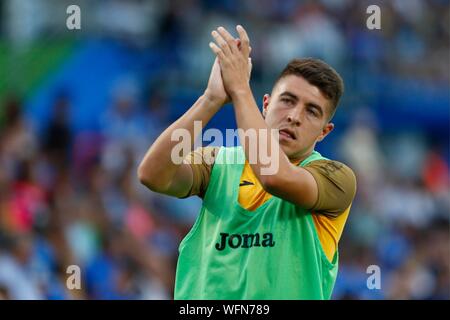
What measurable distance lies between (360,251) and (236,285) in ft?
30.4

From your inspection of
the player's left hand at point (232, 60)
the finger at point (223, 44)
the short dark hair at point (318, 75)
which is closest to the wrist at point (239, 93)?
the player's left hand at point (232, 60)

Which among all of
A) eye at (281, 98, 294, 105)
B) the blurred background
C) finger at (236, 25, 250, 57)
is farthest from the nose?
the blurred background

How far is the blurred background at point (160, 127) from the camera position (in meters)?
10.6

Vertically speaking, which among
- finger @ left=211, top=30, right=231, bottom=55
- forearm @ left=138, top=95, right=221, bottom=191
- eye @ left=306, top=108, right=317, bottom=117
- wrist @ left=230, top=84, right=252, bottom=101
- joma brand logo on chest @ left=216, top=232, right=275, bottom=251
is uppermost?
finger @ left=211, top=30, right=231, bottom=55

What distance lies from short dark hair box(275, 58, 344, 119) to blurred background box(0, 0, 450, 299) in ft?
13.5

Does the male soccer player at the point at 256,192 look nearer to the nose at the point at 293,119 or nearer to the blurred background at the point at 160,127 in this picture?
the nose at the point at 293,119

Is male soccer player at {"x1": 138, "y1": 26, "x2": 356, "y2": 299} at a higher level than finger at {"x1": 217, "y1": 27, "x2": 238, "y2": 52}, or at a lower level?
lower

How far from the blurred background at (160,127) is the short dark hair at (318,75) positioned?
4.10 m

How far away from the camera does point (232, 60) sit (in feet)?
17.0

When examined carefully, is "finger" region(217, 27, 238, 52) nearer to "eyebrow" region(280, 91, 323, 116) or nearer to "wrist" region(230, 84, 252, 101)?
"wrist" region(230, 84, 252, 101)

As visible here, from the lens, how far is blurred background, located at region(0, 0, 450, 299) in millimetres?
10633

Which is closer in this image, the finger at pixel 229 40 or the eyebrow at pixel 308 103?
the finger at pixel 229 40
